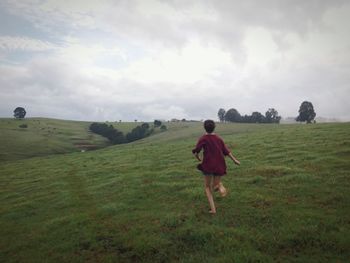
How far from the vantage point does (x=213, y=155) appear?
11805 millimetres

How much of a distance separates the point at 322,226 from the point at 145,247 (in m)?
6.29

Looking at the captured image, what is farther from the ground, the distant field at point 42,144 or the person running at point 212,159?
the person running at point 212,159

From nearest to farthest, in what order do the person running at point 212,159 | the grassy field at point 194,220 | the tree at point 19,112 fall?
the grassy field at point 194,220 → the person running at point 212,159 → the tree at point 19,112

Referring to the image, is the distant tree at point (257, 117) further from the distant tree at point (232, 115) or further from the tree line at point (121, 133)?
the tree line at point (121, 133)

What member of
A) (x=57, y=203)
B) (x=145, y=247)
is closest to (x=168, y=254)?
(x=145, y=247)

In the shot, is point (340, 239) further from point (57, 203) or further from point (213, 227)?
point (57, 203)

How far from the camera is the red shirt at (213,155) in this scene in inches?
461

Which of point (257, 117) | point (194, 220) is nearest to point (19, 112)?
point (257, 117)

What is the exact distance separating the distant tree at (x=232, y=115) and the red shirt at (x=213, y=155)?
487 ft

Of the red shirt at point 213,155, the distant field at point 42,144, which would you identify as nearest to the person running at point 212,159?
the red shirt at point 213,155

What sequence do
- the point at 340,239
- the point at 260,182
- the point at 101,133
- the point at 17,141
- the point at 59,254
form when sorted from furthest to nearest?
the point at 101,133 < the point at 17,141 < the point at 260,182 < the point at 59,254 < the point at 340,239

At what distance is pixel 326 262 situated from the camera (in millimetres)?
8242

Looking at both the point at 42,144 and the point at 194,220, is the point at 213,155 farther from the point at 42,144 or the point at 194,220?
the point at 42,144

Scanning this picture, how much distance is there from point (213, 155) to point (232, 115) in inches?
5924
